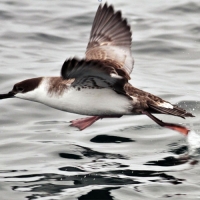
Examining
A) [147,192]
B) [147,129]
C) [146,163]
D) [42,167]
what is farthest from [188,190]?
[147,129]

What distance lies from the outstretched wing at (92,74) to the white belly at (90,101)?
10 centimetres

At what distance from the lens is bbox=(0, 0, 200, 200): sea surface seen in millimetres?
7047

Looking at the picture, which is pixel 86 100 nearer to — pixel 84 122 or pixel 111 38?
pixel 84 122

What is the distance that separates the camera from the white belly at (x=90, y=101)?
759cm

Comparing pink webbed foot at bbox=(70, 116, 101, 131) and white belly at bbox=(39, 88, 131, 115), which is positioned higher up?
white belly at bbox=(39, 88, 131, 115)

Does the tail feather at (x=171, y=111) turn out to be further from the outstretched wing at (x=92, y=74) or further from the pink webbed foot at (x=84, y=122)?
the pink webbed foot at (x=84, y=122)

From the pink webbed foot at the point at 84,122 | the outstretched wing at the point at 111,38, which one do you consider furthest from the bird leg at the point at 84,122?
the outstretched wing at the point at 111,38

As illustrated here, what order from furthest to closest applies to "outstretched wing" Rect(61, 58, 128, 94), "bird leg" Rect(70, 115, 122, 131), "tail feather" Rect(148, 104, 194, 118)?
"bird leg" Rect(70, 115, 122, 131) → "tail feather" Rect(148, 104, 194, 118) → "outstretched wing" Rect(61, 58, 128, 94)

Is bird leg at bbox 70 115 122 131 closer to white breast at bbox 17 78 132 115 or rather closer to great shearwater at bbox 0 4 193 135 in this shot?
great shearwater at bbox 0 4 193 135

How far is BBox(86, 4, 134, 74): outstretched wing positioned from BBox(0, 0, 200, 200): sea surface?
104 centimetres

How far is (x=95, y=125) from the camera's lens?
958 centimetres

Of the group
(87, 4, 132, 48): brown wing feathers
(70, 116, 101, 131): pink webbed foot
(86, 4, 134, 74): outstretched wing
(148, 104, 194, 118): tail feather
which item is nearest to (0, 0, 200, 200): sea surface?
(70, 116, 101, 131): pink webbed foot

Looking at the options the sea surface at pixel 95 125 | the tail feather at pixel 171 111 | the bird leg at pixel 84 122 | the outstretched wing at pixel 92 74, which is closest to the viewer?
the outstretched wing at pixel 92 74

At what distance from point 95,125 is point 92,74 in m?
2.50
